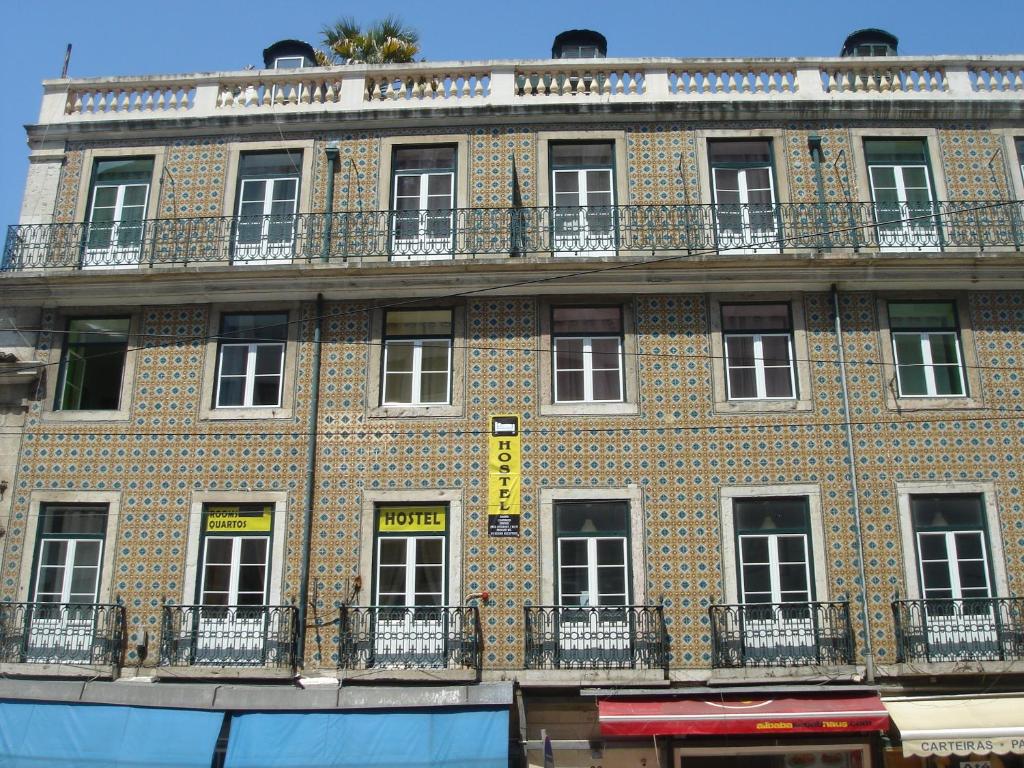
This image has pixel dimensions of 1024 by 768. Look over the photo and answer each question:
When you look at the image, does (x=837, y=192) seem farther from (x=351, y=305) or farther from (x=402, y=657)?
(x=402, y=657)

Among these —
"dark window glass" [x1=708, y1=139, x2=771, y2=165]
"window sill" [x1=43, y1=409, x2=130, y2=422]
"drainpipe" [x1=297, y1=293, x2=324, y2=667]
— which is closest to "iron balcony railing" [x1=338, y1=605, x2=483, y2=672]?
"drainpipe" [x1=297, y1=293, x2=324, y2=667]

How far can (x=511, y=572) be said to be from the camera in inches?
508

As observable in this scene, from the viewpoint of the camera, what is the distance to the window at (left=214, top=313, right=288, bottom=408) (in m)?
13.9

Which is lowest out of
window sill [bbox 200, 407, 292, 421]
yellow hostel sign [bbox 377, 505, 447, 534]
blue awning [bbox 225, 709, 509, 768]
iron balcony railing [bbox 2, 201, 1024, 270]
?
blue awning [bbox 225, 709, 509, 768]

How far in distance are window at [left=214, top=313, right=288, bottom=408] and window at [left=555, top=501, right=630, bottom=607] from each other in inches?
168

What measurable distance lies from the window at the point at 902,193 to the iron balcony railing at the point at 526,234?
0.08 ft

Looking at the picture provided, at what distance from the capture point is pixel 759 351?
45.1 feet

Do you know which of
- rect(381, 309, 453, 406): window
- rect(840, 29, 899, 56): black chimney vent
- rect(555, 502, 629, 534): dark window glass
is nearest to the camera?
rect(555, 502, 629, 534): dark window glass

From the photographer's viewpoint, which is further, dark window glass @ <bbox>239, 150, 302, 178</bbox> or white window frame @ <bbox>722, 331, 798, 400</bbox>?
dark window glass @ <bbox>239, 150, 302, 178</bbox>

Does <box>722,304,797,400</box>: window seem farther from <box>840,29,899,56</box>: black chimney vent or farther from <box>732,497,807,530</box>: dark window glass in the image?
<box>840,29,899,56</box>: black chimney vent

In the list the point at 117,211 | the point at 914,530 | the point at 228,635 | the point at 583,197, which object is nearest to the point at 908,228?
the point at 914,530

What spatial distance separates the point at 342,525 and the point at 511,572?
7.48 ft

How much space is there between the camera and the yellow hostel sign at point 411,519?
43.4 ft

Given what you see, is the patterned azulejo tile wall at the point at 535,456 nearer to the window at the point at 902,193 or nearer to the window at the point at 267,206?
the window at the point at 902,193
